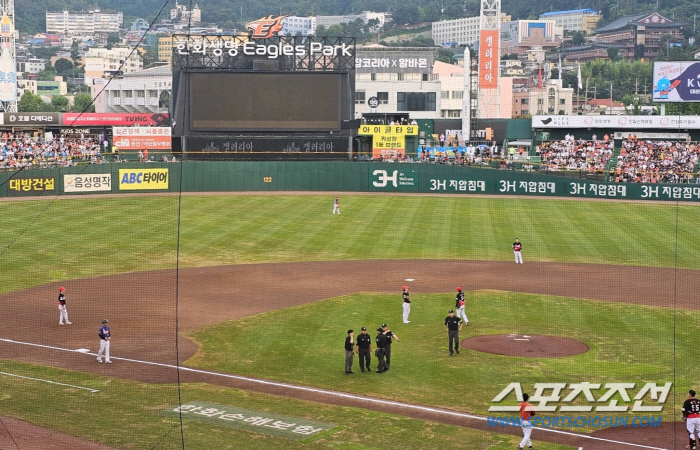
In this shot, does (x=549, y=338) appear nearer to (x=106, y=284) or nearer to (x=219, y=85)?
(x=106, y=284)

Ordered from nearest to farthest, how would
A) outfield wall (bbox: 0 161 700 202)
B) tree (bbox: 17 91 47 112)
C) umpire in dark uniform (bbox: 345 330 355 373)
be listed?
umpire in dark uniform (bbox: 345 330 355 373), outfield wall (bbox: 0 161 700 202), tree (bbox: 17 91 47 112)

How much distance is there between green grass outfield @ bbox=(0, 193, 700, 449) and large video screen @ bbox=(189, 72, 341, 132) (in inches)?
213

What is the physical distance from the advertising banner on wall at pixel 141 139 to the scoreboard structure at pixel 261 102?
7.84 m

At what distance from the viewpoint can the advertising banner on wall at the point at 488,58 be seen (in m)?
96.9

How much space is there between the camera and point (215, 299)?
110 ft

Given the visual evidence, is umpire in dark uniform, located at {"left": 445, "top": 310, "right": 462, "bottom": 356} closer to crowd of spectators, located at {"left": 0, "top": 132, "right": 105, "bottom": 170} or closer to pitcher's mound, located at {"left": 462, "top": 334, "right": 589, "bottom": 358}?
pitcher's mound, located at {"left": 462, "top": 334, "right": 589, "bottom": 358}

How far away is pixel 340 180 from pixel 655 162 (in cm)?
2614

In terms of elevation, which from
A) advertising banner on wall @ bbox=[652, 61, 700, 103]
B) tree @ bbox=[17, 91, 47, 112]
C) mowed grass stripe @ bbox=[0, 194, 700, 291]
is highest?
tree @ bbox=[17, 91, 47, 112]

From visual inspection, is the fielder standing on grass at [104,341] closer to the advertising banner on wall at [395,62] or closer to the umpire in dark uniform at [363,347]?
the umpire in dark uniform at [363,347]

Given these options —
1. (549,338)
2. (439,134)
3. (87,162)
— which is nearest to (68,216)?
(87,162)

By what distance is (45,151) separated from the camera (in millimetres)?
68875

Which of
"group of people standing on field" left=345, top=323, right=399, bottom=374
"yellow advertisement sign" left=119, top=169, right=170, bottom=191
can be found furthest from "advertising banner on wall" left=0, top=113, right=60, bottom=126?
"group of people standing on field" left=345, top=323, right=399, bottom=374

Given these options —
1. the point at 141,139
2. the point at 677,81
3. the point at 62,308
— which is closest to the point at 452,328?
the point at 62,308

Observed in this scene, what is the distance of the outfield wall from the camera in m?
61.6
